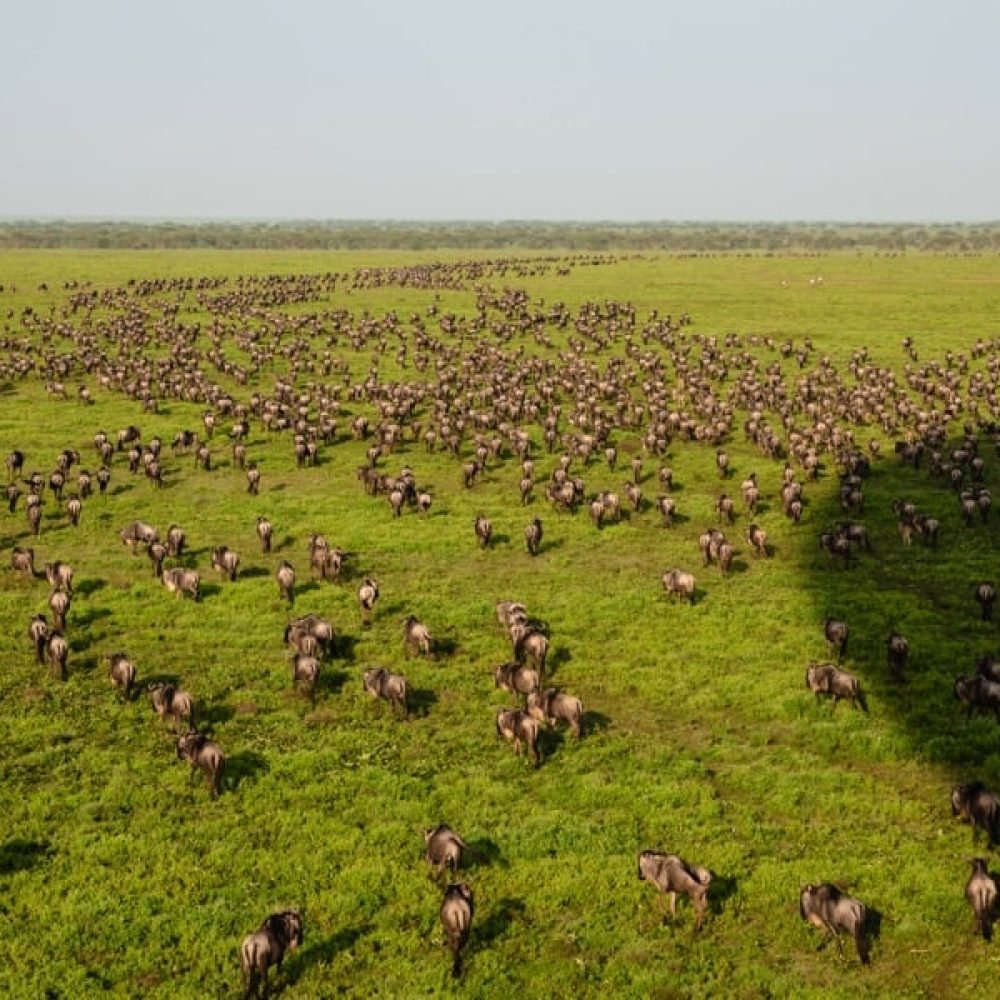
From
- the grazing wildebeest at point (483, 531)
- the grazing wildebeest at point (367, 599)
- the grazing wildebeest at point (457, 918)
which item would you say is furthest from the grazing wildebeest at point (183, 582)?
the grazing wildebeest at point (457, 918)

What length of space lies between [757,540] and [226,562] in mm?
15033

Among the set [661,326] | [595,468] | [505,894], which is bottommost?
Result: [505,894]

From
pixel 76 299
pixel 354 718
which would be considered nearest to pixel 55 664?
pixel 354 718

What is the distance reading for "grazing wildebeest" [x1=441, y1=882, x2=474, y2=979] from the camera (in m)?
12.3

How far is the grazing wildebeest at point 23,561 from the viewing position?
2544 cm

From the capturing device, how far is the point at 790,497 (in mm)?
30812

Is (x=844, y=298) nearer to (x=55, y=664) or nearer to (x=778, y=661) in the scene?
(x=778, y=661)

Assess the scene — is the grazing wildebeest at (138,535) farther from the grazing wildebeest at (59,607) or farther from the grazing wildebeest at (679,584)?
the grazing wildebeest at (679,584)

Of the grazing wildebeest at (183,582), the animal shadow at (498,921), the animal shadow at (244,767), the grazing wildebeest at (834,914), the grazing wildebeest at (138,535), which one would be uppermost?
the grazing wildebeest at (138,535)

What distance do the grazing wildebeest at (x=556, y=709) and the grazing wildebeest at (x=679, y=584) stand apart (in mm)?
7019

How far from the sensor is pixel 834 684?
18.8 metres

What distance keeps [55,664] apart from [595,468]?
855 inches

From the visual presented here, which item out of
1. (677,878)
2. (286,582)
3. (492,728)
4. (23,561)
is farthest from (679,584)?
(23,561)

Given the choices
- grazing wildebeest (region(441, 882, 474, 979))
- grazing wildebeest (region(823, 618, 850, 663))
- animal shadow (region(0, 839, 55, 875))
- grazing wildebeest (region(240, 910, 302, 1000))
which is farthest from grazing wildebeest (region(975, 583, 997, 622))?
animal shadow (region(0, 839, 55, 875))
